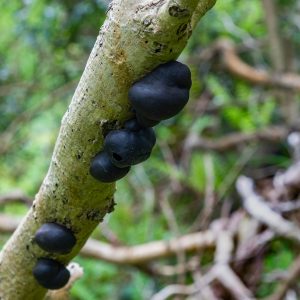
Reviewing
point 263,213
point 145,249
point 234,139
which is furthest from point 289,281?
point 234,139

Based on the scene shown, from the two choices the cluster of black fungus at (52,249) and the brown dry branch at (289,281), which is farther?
the brown dry branch at (289,281)

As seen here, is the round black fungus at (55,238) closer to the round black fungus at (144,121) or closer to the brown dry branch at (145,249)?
the round black fungus at (144,121)

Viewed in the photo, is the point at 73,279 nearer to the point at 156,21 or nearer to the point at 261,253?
the point at 156,21

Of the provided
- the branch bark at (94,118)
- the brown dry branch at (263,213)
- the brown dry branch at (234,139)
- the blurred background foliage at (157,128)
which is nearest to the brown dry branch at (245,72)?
the blurred background foliage at (157,128)

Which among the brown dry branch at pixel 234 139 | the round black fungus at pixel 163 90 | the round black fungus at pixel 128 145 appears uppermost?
the round black fungus at pixel 163 90

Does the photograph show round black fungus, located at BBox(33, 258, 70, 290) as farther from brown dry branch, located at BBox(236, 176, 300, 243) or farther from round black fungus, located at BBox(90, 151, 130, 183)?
brown dry branch, located at BBox(236, 176, 300, 243)

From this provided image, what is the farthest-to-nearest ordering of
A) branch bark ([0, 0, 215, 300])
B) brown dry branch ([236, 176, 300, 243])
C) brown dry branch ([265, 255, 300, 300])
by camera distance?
brown dry branch ([236, 176, 300, 243]) → brown dry branch ([265, 255, 300, 300]) → branch bark ([0, 0, 215, 300])

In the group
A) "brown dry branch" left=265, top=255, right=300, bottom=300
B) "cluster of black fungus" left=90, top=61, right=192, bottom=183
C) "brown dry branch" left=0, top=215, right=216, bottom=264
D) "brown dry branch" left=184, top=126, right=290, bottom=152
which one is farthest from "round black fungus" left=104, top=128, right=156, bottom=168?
"brown dry branch" left=184, top=126, right=290, bottom=152
